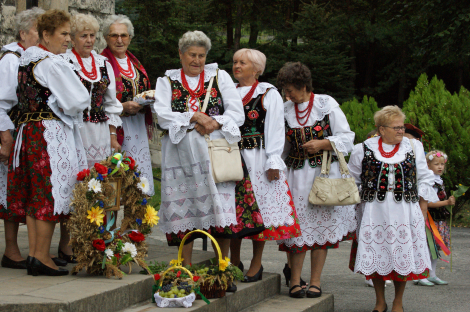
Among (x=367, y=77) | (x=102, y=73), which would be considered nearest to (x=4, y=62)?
(x=102, y=73)

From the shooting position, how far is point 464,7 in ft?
50.7

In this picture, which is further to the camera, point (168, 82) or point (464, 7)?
point (464, 7)

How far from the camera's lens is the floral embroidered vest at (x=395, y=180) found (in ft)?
16.7

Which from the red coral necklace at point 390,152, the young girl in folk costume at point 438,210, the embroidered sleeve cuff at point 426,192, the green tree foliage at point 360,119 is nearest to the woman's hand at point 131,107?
the red coral necklace at point 390,152

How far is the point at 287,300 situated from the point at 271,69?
13049 millimetres

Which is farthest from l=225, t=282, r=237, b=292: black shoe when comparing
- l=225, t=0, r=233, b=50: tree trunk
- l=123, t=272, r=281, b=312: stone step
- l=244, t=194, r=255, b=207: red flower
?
l=225, t=0, r=233, b=50: tree trunk

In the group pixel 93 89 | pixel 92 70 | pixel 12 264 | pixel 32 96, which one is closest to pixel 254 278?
pixel 12 264

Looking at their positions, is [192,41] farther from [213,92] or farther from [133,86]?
[133,86]

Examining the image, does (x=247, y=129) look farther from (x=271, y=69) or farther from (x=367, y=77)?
(x=367, y=77)

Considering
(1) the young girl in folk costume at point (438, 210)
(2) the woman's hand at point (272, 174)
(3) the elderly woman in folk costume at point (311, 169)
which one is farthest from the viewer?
(1) the young girl in folk costume at point (438, 210)

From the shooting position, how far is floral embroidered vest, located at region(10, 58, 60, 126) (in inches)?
167

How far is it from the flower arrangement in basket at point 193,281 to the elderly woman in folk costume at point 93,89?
111 cm

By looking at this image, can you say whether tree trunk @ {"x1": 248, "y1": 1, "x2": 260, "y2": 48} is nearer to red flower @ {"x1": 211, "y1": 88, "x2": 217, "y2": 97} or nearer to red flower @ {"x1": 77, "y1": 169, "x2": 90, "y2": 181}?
red flower @ {"x1": 211, "y1": 88, "x2": 217, "y2": 97}

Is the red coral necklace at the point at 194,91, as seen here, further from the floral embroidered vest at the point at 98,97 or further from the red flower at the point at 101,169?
the red flower at the point at 101,169
